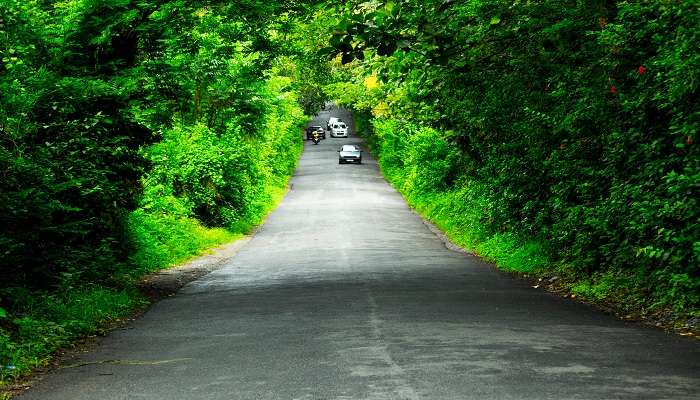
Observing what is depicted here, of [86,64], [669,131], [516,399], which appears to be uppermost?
[86,64]

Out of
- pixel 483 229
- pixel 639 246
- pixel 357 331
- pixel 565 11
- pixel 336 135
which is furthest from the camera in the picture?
pixel 336 135

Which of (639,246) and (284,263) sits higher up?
(639,246)

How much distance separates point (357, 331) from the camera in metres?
10.7

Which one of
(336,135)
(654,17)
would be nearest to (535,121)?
(654,17)

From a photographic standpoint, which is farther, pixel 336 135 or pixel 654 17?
pixel 336 135

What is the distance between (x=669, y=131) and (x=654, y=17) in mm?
1874

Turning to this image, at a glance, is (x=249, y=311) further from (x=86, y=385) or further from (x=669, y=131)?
(x=669, y=131)

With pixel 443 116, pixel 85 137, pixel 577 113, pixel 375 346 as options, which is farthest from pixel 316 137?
pixel 375 346

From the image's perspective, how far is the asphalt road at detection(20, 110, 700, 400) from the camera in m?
7.56

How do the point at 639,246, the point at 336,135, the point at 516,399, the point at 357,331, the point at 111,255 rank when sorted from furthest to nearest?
the point at 336,135 → the point at 111,255 → the point at 639,246 → the point at 357,331 → the point at 516,399

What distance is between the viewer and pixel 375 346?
31.3 ft

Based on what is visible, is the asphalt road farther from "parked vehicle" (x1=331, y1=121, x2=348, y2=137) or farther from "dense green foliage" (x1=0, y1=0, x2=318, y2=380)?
"parked vehicle" (x1=331, y1=121, x2=348, y2=137)

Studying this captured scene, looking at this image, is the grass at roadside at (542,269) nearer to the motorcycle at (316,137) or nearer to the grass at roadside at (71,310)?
the grass at roadside at (71,310)

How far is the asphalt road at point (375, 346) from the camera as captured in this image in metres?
7.56
